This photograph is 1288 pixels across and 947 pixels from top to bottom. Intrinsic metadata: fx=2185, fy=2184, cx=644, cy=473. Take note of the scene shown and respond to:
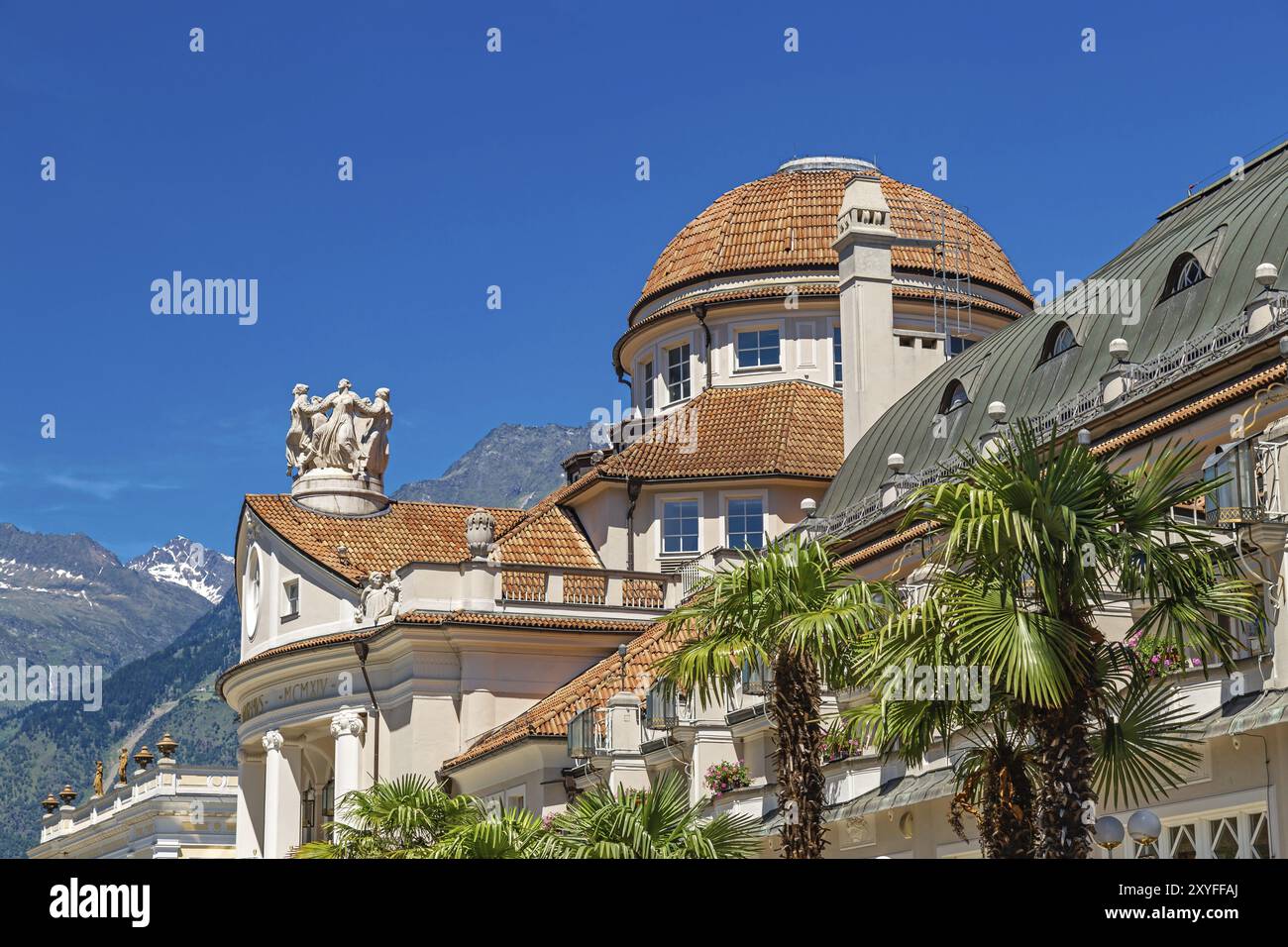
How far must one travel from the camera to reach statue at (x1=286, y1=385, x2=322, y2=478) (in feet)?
247

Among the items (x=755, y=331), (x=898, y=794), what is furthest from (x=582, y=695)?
(x=755, y=331)

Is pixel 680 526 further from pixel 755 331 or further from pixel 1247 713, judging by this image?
pixel 1247 713

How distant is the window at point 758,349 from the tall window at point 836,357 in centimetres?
203

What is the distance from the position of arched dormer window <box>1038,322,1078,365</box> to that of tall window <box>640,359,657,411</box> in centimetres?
2937

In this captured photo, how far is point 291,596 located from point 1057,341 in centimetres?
2988

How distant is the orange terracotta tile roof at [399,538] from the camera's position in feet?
234

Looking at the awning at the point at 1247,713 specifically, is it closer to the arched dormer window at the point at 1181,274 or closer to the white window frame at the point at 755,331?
the arched dormer window at the point at 1181,274

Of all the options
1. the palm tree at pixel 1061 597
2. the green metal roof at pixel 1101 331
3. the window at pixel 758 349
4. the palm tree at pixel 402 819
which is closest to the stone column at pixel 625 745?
the green metal roof at pixel 1101 331

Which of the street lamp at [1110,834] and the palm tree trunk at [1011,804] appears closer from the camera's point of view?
the street lamp at [1110,834]

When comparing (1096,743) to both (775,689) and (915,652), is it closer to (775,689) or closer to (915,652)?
(915,652)

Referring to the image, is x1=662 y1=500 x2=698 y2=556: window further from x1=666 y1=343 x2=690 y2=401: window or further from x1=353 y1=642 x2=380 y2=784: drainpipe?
x1=353 y1=642 x2=380 y2=784: drainpipe
